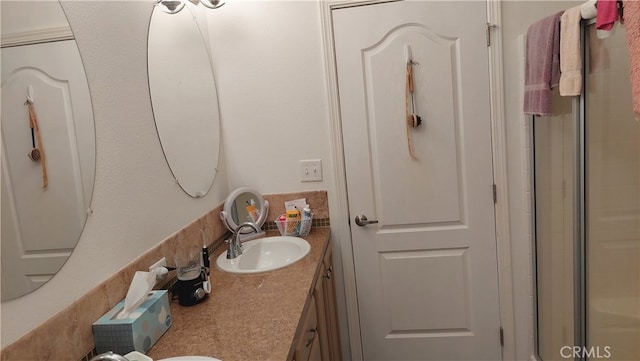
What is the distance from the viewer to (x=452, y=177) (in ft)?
7.34

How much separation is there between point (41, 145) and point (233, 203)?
4.11 ft

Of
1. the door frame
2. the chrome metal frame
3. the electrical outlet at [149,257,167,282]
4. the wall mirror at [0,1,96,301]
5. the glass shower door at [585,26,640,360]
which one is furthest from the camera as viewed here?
the door frame

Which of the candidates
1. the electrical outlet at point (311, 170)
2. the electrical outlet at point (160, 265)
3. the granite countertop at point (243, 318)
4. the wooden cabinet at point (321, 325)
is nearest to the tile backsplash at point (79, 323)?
the electrical outlet at point (160, 265)

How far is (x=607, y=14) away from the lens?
4.41 feet

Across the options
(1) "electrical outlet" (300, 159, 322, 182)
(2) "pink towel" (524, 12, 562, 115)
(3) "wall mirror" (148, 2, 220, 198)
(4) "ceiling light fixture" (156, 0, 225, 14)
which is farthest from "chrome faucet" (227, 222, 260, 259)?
(2) "pink towel" (524, 12, 562, 115)

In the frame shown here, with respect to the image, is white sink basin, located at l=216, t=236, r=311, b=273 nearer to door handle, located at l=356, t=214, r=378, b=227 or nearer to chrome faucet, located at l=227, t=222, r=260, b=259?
chrome faucet, located at l=227, t=222, r=260, b=259

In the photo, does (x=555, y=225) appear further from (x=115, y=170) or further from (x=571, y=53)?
(x=115, y=170)

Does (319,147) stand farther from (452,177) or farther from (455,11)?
(455,11)

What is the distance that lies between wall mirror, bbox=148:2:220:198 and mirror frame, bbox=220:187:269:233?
157 millimetres

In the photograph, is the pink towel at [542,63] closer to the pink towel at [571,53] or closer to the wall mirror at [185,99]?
the pink towel at [571,53]

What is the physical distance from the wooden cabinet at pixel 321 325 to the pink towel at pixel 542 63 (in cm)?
119

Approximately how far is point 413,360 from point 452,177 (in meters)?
→ 1.09

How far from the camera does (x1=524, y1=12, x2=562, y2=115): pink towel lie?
172 cm

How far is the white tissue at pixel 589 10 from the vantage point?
1.46 meters
